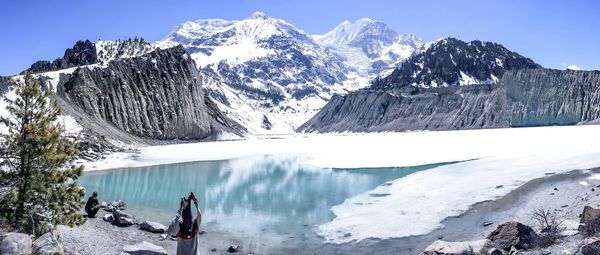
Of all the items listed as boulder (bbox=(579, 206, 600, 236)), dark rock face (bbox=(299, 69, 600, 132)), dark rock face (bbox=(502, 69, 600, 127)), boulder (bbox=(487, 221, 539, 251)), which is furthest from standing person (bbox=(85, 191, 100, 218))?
dark rock face (bbox=(502, 69, 600, 127))

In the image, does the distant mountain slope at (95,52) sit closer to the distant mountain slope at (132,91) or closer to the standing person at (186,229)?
the distant mountain slope at (132,91)

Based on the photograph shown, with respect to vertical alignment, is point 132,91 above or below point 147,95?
above

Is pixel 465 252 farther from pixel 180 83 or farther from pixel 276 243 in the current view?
pixel 180 83

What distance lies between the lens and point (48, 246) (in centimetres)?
1191

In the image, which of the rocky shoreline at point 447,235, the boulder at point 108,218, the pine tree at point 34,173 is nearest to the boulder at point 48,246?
the rocky shoreline at point 447,235

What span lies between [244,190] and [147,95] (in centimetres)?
7383

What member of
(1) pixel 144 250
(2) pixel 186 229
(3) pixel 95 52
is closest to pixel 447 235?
(2) pixel 186 229

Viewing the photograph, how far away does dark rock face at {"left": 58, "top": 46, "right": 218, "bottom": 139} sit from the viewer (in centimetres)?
8394

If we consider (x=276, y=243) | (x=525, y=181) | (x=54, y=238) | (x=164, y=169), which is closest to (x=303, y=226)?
(x=276, y=243)

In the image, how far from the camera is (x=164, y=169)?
153 ft

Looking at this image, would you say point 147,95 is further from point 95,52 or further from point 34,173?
point 34,173

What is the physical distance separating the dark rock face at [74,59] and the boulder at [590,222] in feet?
357

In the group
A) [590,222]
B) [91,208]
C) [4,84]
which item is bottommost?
[91,208]

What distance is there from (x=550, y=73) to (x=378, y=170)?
133m
